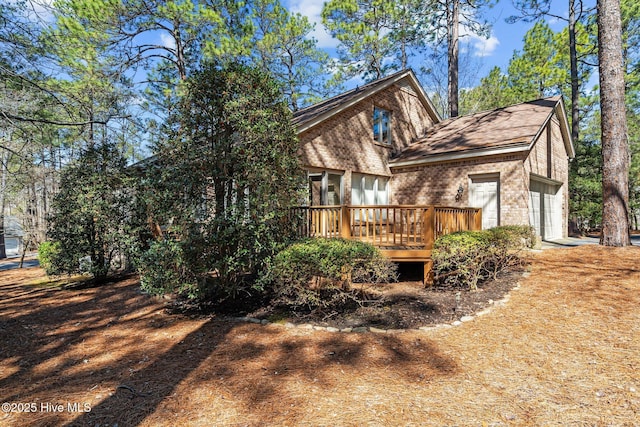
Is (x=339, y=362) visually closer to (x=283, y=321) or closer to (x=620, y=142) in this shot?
(x=283, y=321)

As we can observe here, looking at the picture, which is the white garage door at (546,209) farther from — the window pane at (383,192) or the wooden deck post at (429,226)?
the wooden deck post at (429,226)

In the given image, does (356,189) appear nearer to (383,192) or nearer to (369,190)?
(369,190)

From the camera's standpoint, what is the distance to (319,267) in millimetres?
4828

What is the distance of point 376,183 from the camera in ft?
38.3

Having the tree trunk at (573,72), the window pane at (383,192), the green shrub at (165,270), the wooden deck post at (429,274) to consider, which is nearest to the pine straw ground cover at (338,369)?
the green shrub at (165,270)

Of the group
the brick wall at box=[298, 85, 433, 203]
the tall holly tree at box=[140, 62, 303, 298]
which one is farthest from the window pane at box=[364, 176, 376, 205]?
the tall holly tree at box=[140, 62, 303, 298]

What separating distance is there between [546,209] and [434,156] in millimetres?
5176

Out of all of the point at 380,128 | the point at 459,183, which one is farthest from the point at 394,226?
the point at 380,128

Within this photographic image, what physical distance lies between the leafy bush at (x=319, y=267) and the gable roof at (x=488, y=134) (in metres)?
6.89

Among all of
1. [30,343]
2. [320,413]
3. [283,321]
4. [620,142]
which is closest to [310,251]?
[283,321]

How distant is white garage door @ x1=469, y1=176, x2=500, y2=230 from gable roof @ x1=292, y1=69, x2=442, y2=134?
4.64 metres

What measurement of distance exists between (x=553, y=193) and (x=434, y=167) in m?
5.72

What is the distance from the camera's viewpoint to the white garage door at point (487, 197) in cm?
1018

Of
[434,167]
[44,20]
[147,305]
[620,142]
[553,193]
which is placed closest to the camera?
[44,20]
